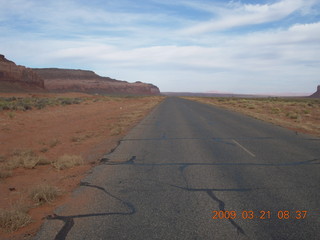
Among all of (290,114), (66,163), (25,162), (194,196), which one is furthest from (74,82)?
(194,196)

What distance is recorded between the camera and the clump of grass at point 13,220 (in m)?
4.30

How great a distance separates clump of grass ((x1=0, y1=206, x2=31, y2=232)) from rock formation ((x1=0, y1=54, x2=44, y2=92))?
7826 centimetres

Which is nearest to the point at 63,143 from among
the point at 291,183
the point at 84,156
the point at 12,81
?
the point at 84,156

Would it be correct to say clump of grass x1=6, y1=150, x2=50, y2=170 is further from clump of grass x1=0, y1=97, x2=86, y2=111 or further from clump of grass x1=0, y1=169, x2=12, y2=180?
clump of grass x1=0, y1=97, x2=86, y2=111

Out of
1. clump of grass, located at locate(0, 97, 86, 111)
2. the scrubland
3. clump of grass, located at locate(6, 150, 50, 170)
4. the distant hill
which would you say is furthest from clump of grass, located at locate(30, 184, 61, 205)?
the distant hill

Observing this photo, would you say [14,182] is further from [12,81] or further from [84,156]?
[12,81]

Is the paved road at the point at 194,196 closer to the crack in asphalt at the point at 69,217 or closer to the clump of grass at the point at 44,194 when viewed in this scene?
the crack in asphalt at the point at 69,217

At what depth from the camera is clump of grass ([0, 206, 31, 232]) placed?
4.30m

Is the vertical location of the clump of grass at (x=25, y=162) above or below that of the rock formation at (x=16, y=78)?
below

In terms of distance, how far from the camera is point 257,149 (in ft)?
33.0

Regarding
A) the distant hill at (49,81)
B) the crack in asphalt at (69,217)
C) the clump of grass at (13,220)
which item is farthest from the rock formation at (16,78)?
the crack in asphalt at (69,217)

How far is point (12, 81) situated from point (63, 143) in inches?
3154

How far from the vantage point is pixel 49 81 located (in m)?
151

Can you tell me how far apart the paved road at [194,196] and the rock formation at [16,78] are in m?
76.8
